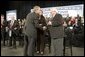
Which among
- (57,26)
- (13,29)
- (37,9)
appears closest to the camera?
(57,26)

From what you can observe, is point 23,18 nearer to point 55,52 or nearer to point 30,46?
point 30,46

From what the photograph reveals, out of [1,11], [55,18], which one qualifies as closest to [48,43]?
[55,18]

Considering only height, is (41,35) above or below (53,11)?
below

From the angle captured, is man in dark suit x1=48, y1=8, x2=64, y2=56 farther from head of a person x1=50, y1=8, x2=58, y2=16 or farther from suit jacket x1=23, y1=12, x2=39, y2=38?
suit jacket x1=23, y1=12, x2=39, y2=38

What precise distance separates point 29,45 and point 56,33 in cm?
56

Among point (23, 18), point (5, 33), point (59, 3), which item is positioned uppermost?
point (59, 3)

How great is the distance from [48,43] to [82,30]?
2.29ft

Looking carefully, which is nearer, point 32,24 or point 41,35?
point 32,24

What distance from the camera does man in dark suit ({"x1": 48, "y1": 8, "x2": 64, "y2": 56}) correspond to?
13.2 feet

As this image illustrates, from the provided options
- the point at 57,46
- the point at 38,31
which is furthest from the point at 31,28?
the point at 57,46

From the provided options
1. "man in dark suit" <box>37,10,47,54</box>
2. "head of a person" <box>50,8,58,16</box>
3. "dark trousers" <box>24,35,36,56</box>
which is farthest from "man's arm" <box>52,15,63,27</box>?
"dark trousers" <box>24,35,36,56</box>

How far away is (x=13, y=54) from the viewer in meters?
4.25

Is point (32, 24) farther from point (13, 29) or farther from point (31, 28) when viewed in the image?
point (13, 29)

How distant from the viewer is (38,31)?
415 centimetres
